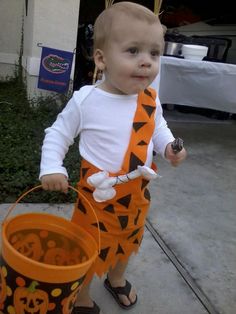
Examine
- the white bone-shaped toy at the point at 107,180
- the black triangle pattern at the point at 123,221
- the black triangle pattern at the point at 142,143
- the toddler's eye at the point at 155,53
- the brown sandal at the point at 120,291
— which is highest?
the toddler's eye at the point at 155,53

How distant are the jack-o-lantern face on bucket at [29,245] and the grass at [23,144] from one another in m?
1.13

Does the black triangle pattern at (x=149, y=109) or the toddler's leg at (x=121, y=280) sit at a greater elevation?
the black triangle pattern at (x=149, y=109)

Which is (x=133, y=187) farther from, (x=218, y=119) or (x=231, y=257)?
(x=218, y=119)

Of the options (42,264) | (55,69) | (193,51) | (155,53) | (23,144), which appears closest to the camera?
(42,264)

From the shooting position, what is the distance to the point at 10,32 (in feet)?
18.4

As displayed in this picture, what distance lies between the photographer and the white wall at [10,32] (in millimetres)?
5570

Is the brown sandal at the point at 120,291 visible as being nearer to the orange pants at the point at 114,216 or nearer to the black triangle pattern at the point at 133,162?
the orange pants at the point at 114,216

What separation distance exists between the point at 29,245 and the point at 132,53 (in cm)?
85

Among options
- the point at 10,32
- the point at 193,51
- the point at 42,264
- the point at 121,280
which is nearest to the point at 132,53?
the point at 42,264

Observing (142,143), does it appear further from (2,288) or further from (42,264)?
(2,288)

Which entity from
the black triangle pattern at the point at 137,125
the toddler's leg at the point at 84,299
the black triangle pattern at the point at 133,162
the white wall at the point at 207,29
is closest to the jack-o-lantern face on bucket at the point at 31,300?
the toddler's leg at the point at 84,299

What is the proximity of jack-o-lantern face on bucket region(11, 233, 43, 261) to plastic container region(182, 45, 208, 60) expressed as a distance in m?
3.39

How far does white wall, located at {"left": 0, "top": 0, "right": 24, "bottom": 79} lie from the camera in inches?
219

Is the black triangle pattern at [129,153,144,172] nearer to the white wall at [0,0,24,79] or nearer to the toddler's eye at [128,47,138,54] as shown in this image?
the toddler's eye at [128,47,138,54]
